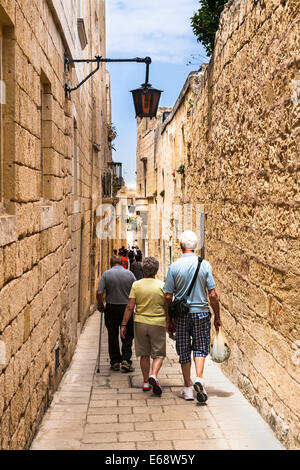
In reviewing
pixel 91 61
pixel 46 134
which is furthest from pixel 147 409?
pixel 91 61

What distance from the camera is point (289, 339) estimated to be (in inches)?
138

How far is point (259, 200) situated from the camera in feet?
14.3

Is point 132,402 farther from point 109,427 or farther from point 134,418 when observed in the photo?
point 109,427

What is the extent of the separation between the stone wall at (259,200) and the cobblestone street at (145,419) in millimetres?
189

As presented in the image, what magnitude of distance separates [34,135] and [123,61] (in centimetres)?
387

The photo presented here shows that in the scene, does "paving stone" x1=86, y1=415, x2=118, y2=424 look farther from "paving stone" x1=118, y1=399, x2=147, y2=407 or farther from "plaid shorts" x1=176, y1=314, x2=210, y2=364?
"plaid shorts" x1=176, y1=314, x2=210, y2=364

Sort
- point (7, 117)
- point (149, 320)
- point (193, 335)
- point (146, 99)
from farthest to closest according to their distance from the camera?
point (146, 99) < point (149, 320) < point (193, 335) < point (7, 117)

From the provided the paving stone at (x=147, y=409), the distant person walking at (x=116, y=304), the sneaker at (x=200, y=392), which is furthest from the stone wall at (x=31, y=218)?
the sneaker at (x=200, y=392)

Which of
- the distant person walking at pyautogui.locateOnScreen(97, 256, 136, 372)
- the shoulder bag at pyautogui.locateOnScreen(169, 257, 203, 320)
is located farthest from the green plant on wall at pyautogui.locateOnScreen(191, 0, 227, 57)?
the shoulder bag at pyautogui.locateOnScreen(169, 257, 203, 320)

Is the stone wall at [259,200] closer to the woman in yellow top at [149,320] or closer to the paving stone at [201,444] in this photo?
the paving stone at [201,444]

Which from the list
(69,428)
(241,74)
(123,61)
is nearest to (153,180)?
(123,61)

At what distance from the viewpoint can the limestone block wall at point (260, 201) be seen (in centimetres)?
351

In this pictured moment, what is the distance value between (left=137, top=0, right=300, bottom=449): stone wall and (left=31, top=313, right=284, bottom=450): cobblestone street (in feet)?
0.62

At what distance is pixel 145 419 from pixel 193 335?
0.88 meters
